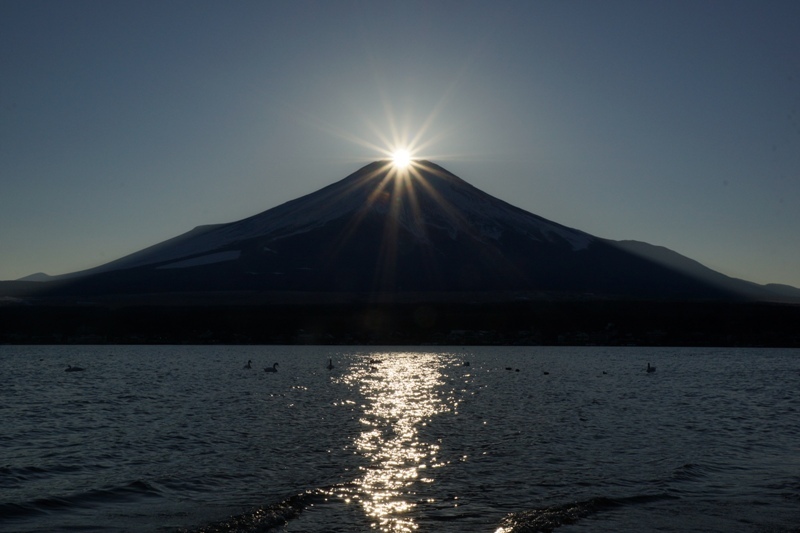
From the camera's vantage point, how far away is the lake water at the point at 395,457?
1920 centimetres

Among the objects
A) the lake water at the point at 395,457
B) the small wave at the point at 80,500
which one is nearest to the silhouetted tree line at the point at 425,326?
the lake water at the point at 395,457

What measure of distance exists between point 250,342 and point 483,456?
364 feet

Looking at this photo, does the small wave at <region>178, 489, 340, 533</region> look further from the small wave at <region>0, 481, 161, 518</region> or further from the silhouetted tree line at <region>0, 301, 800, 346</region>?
the silhouetted tree line at <region>0, 301, 800, 346</region>

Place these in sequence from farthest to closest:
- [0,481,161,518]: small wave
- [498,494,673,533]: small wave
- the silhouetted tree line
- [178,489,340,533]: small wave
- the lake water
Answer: the silhouetted tree line → [0,481,161,518]: small wave → the lake water → [498,494,673,533]: small wave → [178,489,340,533]: small wave

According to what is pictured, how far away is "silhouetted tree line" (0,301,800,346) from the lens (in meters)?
134

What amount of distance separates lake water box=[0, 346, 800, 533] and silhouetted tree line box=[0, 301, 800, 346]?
257 feet

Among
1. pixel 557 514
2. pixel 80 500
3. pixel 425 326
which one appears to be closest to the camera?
pixel 557 514

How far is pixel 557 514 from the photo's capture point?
19297 millimetres

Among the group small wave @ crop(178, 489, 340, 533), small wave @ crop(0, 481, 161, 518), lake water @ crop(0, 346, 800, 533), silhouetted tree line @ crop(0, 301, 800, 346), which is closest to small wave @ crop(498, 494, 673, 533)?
lake water @ crop(0, 346, 800, 533)

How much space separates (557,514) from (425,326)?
121m

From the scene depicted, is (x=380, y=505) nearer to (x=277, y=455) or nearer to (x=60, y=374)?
(x=277, y=455)

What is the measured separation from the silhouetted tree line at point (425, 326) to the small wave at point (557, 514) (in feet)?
373

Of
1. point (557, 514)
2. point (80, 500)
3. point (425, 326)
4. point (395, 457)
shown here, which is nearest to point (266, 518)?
point (80, 500)

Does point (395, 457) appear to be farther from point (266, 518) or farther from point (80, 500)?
point (80, 500)
